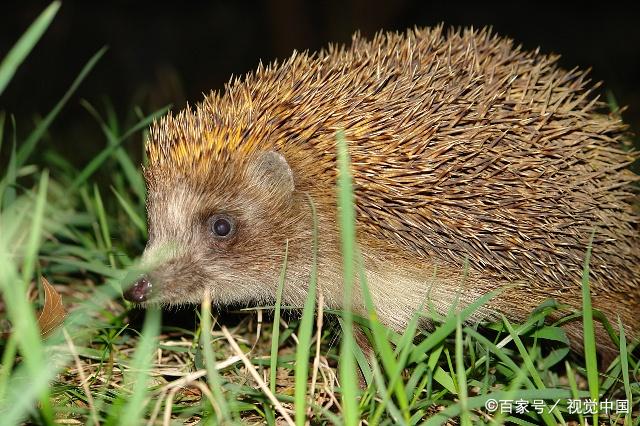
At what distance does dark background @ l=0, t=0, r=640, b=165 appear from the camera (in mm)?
7992

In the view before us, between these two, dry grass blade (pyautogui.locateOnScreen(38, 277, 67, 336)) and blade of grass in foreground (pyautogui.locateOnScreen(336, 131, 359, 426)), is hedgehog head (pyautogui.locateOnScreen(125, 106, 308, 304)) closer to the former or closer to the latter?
dry grass blade (pyautogui.locateOnScreen(38, 277, 67, 336))

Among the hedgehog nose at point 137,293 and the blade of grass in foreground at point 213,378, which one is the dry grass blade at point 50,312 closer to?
the hedgehog nose at point 137,293

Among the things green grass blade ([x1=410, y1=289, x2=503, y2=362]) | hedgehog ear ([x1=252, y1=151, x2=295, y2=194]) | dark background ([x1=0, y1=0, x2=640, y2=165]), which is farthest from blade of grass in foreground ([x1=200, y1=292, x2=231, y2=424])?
dark background ([x1=0, y1=0, x2=640, y2=165])

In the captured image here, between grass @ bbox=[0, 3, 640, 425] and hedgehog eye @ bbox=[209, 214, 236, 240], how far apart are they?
10.1 inches

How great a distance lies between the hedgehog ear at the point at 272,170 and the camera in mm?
2334

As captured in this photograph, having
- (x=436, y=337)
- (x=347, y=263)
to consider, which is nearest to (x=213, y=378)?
(x=347, y=263)

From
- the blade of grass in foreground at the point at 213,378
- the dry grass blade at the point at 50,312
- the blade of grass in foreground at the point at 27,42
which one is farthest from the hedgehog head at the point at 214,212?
the blade of grass in foreground at the point at 27,42

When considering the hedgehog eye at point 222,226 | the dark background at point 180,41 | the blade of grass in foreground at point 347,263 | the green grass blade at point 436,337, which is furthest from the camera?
the dark background at point 180,41

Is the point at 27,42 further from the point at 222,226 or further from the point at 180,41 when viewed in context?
the point at 180,41

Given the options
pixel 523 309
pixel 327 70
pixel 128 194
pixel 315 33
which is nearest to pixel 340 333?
pixel 523 309

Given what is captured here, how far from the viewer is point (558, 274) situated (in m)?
2.41

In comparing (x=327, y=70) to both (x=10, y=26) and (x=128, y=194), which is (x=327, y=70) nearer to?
(x=128, y=194)

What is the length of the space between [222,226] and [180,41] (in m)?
7.44

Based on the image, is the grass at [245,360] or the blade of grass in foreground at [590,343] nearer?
the grass at [245,360]
